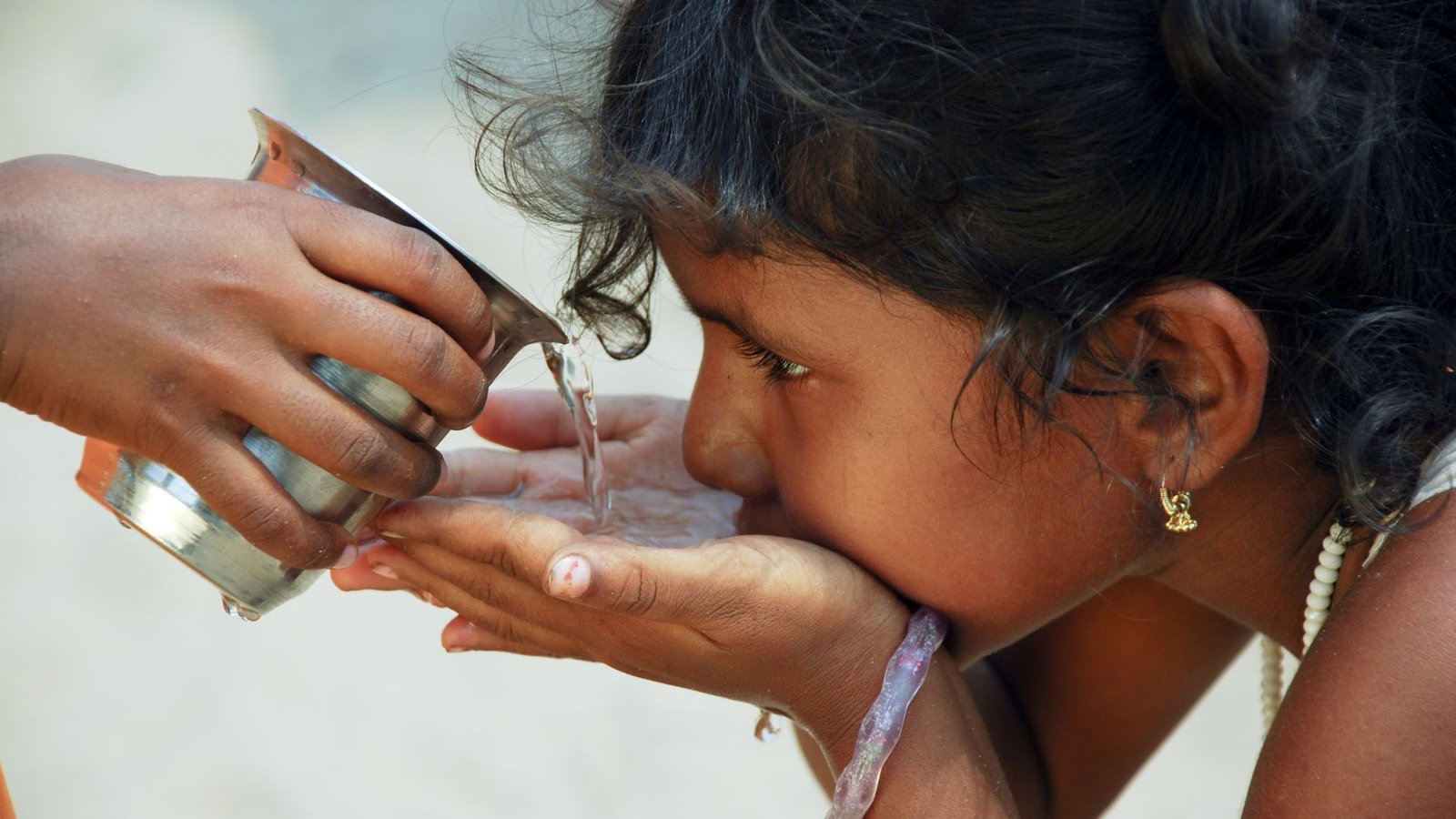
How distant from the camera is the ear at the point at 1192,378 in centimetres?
137

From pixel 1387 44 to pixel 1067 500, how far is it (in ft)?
1.75

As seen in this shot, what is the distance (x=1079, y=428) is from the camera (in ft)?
4.82

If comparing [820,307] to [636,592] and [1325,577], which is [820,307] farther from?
[1325,577]

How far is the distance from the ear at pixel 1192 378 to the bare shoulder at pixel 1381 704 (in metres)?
0.19

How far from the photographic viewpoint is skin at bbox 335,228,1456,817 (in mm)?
1309

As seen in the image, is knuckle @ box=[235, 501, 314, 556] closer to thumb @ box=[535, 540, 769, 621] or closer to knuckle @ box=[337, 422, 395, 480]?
knuckle @ box=[337, 422, 395, 480]

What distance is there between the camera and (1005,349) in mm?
1411

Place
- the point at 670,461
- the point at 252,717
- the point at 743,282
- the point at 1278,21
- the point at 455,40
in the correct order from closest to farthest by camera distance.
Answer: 1. the point at 1278,21
2. the point at 743,282
3. the point at 670,461
4. the point at 252,717
5. the point at 455,40

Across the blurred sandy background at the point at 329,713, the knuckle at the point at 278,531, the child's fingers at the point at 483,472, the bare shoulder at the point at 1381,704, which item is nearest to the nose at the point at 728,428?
the child's fingers at the point at 483,472

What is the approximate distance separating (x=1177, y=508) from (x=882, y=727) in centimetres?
38

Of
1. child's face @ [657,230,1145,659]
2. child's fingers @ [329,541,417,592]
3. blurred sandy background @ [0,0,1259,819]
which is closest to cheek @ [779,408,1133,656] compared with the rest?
child's face @ [657,230,1145,659]

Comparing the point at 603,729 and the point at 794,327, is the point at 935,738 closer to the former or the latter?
the point at 794,327

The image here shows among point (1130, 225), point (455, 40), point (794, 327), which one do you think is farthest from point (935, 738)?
point (455, 40)

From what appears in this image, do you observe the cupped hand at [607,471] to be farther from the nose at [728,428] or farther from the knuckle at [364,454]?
the knuckle at [364,454]
